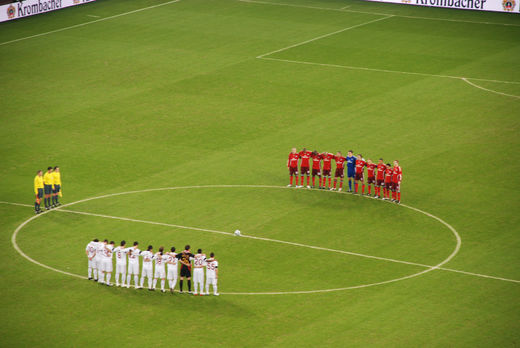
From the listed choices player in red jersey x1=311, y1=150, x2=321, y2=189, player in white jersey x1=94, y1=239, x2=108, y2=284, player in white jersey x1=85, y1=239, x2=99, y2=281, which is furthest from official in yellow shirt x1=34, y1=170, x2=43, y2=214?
player in red jersey x1=311, y1=150, x2=321, y2=189

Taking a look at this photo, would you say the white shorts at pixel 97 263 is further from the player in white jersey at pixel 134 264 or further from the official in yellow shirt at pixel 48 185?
the official in yellow shirt at pixel 48 185

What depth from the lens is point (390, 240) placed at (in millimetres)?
34531

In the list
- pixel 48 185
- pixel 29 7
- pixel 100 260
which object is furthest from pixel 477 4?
pixel 100 260

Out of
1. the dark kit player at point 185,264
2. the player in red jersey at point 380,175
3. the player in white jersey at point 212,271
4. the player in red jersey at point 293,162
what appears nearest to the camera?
the player in white jersey at point 212,271

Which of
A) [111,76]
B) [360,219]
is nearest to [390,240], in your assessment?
[360,219]

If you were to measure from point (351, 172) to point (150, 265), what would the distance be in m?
12.0

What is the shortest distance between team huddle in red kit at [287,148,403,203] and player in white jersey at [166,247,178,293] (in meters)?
10.6

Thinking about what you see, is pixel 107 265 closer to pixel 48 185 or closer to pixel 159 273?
pixel 159 273

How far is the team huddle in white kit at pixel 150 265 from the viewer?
30.6 m

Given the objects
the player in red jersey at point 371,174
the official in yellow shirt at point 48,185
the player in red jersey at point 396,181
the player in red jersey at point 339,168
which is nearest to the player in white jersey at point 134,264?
the official in yellow shirt at point 48,185

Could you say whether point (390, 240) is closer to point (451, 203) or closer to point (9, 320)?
point (451, 203)

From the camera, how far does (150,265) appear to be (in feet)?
102

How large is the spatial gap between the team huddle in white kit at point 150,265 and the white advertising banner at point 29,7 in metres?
41.0

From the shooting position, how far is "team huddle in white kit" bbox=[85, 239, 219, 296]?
30.6m
